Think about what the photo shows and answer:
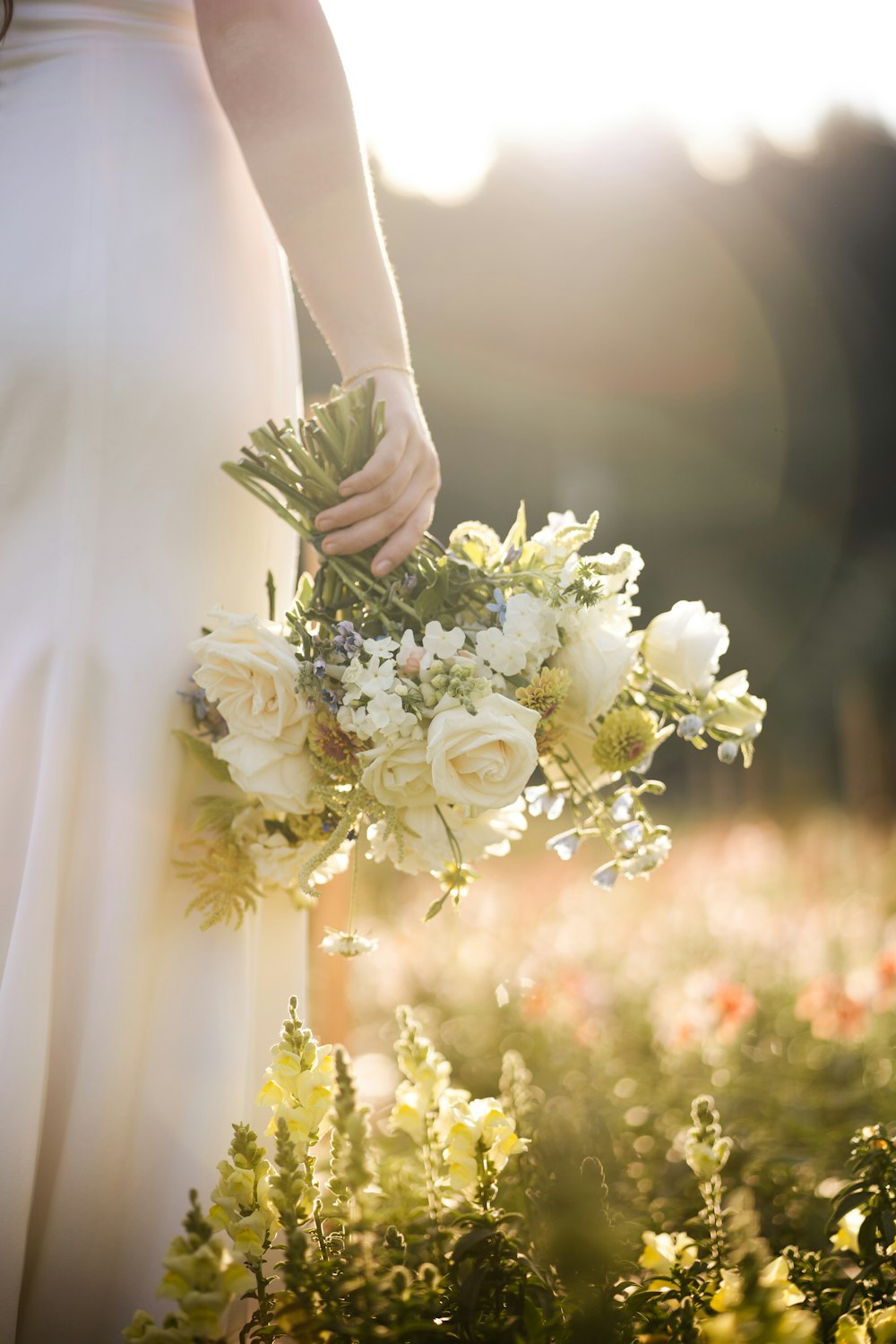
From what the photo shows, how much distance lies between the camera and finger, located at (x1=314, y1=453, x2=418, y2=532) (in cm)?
157

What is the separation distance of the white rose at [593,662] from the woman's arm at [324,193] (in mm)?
280

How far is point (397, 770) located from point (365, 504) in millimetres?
405

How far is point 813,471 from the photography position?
1307cm

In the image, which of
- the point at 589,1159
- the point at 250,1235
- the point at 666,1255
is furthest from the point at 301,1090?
the point at 666,1255

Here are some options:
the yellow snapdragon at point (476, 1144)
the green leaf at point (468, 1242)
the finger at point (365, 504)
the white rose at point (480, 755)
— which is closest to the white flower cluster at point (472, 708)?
the white rose at point (480, 755)

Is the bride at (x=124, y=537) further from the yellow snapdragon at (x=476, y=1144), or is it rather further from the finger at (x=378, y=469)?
the yellow snapdragon at (x=476, y=1144)

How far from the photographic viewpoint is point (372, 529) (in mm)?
1571

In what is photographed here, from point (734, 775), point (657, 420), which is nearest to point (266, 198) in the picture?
point (734, 775)

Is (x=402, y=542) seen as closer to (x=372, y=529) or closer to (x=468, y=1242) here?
(x=372, y=529)

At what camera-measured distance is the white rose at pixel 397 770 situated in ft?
4.62

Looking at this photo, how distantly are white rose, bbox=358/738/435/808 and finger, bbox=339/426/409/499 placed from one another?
0.40 meters

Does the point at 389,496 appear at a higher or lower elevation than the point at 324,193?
lower

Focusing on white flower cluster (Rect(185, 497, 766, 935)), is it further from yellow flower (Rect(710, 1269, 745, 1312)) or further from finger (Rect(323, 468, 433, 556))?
yellow flower (Rect(710, 1269, 745, 1312))

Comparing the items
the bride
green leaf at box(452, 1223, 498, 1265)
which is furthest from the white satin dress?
green leaf at box(452, 1223, 498, 1265)
